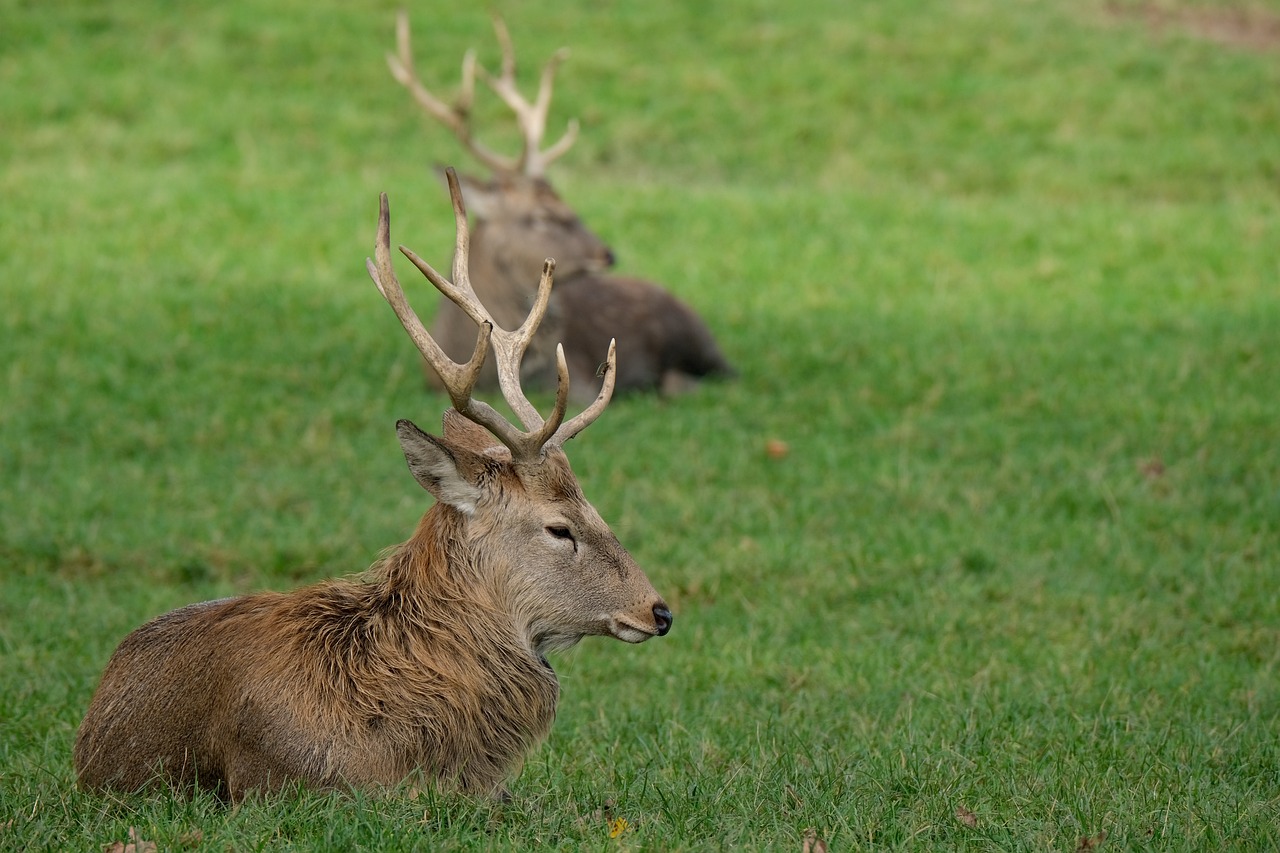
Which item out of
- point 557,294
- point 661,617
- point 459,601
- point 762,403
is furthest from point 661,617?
point 557,294

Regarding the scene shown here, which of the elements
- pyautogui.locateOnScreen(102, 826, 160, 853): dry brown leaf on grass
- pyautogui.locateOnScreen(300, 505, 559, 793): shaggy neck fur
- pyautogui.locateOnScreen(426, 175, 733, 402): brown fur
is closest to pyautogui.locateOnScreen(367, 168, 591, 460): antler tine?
pyautogui.locateOnScreen(300, 505, 559, 793): shaggy neck fur

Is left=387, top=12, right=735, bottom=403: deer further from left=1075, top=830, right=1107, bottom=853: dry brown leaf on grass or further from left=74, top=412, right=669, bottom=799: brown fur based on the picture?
left=1075, top=830, right=1107, bottom=853: dry brown leaf on grass

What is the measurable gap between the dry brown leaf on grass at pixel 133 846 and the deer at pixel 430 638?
44 centimetres

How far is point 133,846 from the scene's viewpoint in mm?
3971

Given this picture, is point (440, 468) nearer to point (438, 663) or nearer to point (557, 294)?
point (438, 663)

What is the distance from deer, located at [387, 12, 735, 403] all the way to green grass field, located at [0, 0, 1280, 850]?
0.41 meters

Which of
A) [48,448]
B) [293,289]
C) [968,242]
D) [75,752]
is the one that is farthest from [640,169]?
[75,752]

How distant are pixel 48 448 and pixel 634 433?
3.44 meters

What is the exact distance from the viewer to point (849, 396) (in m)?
10.8

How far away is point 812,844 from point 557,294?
25.8ft

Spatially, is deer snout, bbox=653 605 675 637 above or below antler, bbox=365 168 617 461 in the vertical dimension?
below

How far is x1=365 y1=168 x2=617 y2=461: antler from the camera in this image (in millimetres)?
4645

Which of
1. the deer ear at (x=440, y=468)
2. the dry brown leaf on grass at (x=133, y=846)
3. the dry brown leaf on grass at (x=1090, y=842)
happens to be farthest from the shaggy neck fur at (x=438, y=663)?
the dry brown leaf on grass at (x=1090, y=842)

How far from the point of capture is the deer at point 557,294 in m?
11.4
